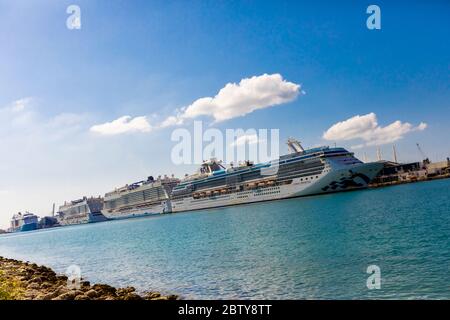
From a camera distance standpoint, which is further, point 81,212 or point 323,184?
point 81,212

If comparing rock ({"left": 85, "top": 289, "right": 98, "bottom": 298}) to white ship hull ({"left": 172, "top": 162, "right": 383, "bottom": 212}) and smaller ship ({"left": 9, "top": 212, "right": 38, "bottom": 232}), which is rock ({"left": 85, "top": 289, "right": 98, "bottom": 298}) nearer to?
white ship hull ({"left": 172, "top": 162, "right": 383, "bottom": 212})

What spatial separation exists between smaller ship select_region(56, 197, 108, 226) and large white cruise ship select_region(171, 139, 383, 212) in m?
38.9

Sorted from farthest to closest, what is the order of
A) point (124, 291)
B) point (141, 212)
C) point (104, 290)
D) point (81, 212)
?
point (81, 212) < point (141, 212) < point (124, 291) < point (104, 290)

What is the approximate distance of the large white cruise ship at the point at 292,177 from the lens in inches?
1923

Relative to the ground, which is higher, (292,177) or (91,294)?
(292,177)

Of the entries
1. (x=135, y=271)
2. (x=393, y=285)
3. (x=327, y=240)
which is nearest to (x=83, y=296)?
(x=135, y=271)

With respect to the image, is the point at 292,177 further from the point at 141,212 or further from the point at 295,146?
the point at 141,212

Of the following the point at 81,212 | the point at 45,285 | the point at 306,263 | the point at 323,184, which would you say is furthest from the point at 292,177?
the point at 81,212

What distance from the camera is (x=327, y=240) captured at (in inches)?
647

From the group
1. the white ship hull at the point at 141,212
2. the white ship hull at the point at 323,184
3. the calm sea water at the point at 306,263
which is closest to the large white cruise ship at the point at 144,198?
the white ship hull at the point at 141,212

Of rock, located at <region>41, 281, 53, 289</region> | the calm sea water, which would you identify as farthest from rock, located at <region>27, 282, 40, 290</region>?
the calm sea water

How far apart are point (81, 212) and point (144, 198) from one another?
97.9ft

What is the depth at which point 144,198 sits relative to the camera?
2842 inches

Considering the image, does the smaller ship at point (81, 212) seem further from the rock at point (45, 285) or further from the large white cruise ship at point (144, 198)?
the rock at point (45, 285)
